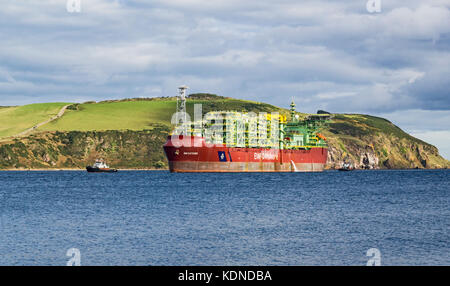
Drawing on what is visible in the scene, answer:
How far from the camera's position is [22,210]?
51406 mm

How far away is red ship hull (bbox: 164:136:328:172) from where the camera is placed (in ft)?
380

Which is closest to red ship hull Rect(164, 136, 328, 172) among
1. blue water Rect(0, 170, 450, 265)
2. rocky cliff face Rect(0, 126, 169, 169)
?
blue water Rect(0, 170, 450, 265)

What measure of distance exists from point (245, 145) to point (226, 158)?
1051 cm

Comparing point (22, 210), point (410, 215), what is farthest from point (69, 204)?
point (410, 215)

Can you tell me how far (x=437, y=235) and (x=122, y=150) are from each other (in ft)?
551

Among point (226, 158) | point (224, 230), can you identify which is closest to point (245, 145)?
point (226, 158)

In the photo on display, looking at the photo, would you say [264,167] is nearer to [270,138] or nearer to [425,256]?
[270,138]

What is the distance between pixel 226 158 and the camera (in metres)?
Result: 119

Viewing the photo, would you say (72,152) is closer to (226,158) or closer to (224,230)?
(226,158)

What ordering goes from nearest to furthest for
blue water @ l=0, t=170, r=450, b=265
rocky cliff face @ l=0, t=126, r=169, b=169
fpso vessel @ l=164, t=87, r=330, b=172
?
blue water @ l=0, t=170, r=450, b=265
fpso vessel @ l=164, t=87, r=330, b=172
rocky cliff face @ l=0, t=126, r=169, b=169

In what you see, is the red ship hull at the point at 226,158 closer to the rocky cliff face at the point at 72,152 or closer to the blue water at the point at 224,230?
the blue water at the point at 224,230

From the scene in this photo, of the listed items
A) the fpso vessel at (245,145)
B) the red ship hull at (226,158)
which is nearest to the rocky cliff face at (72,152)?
the fpso vessel at (245,145)

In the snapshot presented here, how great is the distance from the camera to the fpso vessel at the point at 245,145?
382ft

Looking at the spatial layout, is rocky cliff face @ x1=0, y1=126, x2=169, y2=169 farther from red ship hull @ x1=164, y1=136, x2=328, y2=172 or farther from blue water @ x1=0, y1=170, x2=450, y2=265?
blue water @ x1=0, y1=170, x2=450, y2=265
